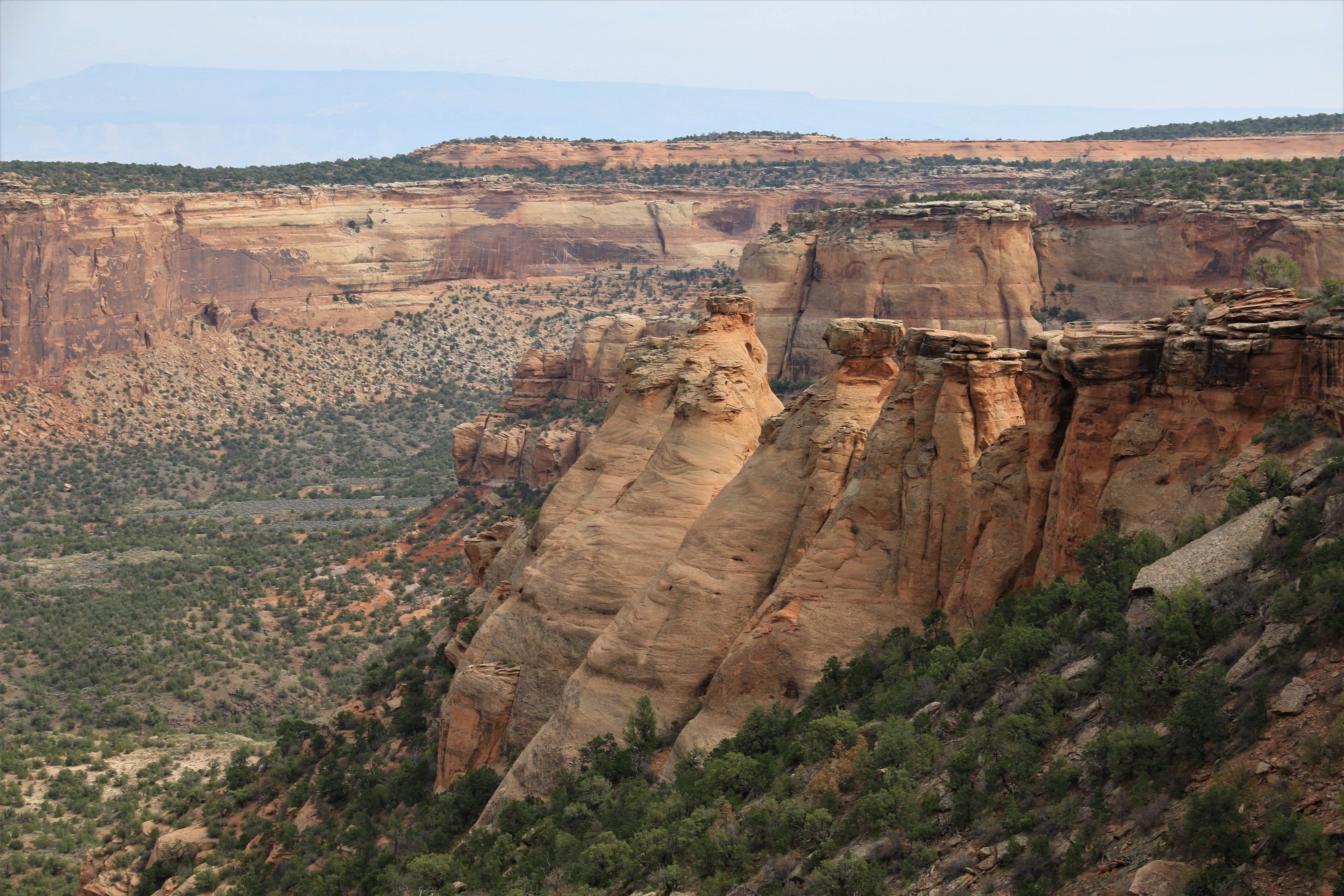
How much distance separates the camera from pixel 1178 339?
1972 cm

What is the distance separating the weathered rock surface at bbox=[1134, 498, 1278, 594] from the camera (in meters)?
16.1

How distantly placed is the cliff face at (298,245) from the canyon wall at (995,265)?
221ft

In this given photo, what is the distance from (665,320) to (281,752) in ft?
151

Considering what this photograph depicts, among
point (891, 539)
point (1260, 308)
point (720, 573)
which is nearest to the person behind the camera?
point (1260, 308)

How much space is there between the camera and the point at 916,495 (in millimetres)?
24547

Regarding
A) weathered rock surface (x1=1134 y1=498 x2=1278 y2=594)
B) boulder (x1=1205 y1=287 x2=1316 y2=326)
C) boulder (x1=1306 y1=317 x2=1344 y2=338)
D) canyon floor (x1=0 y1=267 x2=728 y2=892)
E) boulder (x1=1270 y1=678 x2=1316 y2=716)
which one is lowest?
canyon floor (x1=0 y1=267 x2=728 y2=892)

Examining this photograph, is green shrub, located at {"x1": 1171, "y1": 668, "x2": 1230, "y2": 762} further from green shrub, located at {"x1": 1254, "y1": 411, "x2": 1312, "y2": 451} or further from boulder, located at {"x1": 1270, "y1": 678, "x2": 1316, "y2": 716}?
green shrub, located at {"x1": 1254, "y1": 411, "x2": 1312, "y2": 451}

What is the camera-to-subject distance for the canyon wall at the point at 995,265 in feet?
242

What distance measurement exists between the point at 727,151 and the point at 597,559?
164 metres

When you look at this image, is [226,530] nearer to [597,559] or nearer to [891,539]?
[597,559]

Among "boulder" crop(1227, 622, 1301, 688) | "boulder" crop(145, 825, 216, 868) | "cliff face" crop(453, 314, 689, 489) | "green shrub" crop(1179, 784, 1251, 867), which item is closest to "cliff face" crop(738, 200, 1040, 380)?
"cliff face" crop(453, 314, 689, 489)

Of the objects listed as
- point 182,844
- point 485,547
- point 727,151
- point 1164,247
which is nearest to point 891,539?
point 485,547

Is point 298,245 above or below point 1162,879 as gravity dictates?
above

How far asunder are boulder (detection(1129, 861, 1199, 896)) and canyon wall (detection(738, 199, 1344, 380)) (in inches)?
2428
